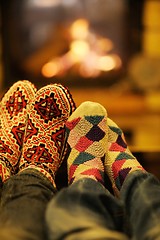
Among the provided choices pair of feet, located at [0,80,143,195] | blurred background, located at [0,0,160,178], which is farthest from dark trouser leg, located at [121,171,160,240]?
blurred background, located at [0,0,160,178]

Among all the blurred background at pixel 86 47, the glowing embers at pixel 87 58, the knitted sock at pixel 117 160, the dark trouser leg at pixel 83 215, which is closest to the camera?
the dark trouser leg at pixel 83 215

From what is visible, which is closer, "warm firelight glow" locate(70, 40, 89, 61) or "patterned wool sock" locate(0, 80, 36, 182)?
"patterned wool sock" locate(0, 80, 36, 182)

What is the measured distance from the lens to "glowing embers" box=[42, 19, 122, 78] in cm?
257

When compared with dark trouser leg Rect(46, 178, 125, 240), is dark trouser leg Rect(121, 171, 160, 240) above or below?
below

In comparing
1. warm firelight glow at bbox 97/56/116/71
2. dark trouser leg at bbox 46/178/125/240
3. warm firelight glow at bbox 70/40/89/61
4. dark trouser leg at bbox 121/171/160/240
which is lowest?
warm firelight glow at bbox 97/56/116/71

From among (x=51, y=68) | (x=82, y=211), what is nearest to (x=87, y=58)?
(x=51, y=68)

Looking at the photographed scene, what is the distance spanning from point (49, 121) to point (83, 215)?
0.45 meters

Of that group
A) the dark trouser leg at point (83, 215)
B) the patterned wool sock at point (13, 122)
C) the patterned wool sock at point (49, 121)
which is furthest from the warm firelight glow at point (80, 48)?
the dark trouser leg at point (83, 215)

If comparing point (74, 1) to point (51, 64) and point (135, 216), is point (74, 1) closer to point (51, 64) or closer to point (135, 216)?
point (51, 64)

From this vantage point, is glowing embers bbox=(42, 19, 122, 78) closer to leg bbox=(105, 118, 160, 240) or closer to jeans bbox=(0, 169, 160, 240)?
leg bbox=(105, 118, 160, 240)

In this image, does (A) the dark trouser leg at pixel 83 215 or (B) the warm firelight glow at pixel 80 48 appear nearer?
(A) the dark trouser leg at pixel 83 215

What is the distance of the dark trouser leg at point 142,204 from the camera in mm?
719

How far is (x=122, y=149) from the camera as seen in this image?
42.5 inches

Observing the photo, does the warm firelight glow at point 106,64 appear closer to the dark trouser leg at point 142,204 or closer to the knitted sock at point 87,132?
the knitted sock at point 87,132
